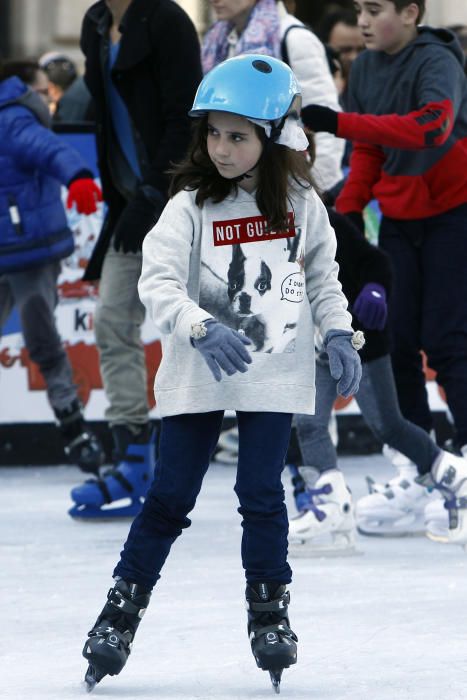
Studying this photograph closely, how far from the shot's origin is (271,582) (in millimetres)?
3514

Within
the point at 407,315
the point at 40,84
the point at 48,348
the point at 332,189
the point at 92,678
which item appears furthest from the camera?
the point at 40,84

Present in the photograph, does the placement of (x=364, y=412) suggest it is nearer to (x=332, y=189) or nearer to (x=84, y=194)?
(x=332, y=189)

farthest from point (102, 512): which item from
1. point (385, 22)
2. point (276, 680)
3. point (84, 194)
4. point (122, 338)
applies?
point (276, 680)

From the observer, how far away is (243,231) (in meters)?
3.53

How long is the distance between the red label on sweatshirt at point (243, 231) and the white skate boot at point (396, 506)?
2234 millimetres

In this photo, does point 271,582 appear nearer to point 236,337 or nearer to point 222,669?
point 222,669

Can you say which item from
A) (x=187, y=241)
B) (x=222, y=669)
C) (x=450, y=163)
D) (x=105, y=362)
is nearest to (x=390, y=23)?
(x=450, y=163)

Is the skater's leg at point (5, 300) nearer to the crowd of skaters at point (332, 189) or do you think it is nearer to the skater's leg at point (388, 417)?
the crowd of skaters at point (332, 189)

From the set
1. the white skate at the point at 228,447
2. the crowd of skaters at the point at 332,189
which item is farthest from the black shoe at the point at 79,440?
the white skate at the point at 228,447

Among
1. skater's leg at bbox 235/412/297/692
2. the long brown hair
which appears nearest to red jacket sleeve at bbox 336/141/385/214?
the long brown hair

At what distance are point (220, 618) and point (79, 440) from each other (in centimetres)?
261

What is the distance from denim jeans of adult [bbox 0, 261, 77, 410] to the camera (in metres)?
6.77

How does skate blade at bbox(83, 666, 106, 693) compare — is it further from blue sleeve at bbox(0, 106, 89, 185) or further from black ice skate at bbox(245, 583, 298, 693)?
blue sleeve at bbox(0, 106, 89, 185)

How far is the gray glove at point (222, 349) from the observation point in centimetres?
324
